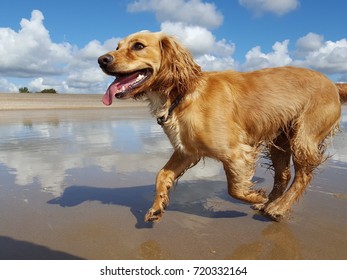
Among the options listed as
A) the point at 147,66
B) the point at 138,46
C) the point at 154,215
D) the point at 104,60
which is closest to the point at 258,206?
the point at 154,215

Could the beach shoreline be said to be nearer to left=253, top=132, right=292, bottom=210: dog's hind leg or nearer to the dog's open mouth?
left=253, top=132, right=292, bottom=210: dog's hind leg

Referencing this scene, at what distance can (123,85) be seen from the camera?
3.95 metres

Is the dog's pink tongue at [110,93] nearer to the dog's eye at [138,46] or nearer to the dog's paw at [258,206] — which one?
the dog's eye at [138,46]

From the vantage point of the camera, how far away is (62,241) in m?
3.43

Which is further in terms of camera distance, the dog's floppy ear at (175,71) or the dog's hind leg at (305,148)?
the dog's hind leg at (305,148)

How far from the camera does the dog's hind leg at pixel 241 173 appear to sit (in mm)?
4117

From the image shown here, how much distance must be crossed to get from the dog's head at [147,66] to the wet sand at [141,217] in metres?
1.34

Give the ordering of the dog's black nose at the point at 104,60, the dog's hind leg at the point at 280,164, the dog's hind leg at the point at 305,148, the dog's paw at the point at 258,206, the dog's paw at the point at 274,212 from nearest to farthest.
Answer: the dog's black nose at the point at 104,60, the dog's paw at the point at 274,212, the dog's paw at the point at 258,206, the dog's hind leg at the point at 305,148, the dog's hind leg at the point at 280,164

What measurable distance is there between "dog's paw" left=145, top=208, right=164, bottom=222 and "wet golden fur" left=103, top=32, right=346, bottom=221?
0.01 metres

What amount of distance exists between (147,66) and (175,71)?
0.30m

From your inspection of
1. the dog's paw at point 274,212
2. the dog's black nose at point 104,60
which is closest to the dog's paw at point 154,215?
the dog's paw at point 274,212
